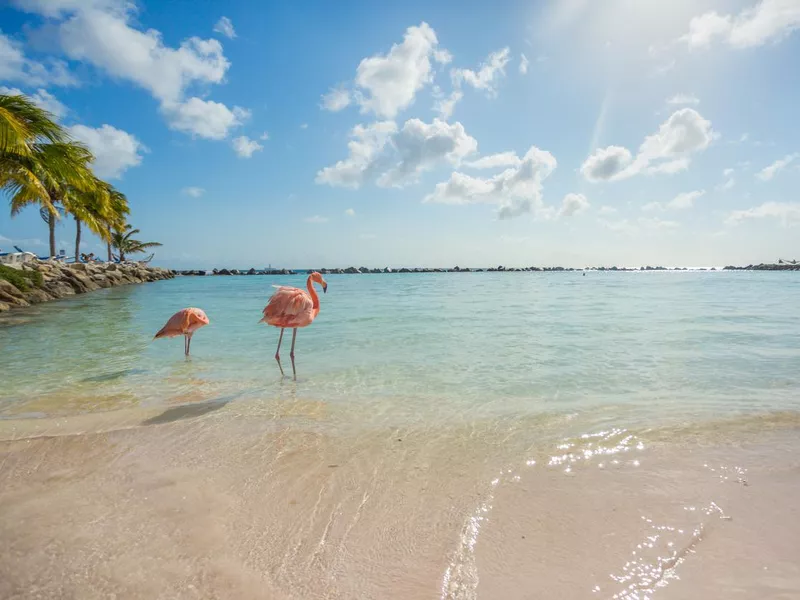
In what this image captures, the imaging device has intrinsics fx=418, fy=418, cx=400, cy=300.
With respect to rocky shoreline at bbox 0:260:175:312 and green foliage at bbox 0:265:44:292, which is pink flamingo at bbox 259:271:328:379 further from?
green foliage at bbox 0:265:44:292

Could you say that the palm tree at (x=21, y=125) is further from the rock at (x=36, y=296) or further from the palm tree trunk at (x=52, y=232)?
the palm tree trunk at (x=52, y=232)

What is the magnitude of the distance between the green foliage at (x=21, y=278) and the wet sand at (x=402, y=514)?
812 inches

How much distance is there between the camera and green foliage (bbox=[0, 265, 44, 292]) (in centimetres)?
1934

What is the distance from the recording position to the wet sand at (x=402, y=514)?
2078mm

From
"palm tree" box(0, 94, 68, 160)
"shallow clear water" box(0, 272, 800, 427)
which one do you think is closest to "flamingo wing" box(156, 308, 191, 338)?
"shallow clear water" box(0, 272, 800, 427)

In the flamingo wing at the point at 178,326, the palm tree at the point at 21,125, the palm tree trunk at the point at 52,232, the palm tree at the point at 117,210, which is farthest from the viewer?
the palm tree at the point at 117,210

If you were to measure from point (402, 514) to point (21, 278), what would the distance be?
25.3m

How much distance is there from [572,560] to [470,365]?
513 centimetres

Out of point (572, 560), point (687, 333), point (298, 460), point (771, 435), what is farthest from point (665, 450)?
point (687, 333)

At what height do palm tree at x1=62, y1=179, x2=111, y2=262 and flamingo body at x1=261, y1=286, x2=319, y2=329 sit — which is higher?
palm tree at x1=62, y1=179, x2=111, y2=262

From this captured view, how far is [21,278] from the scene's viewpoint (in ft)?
65.8

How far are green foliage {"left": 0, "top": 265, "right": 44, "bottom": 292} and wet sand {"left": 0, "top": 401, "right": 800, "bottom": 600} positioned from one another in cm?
2061

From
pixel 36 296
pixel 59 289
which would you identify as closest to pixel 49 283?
pixel 59 289


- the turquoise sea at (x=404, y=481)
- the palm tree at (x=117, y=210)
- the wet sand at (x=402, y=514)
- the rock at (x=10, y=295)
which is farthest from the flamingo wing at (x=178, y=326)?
the palm tree at (x=117, y=210)
